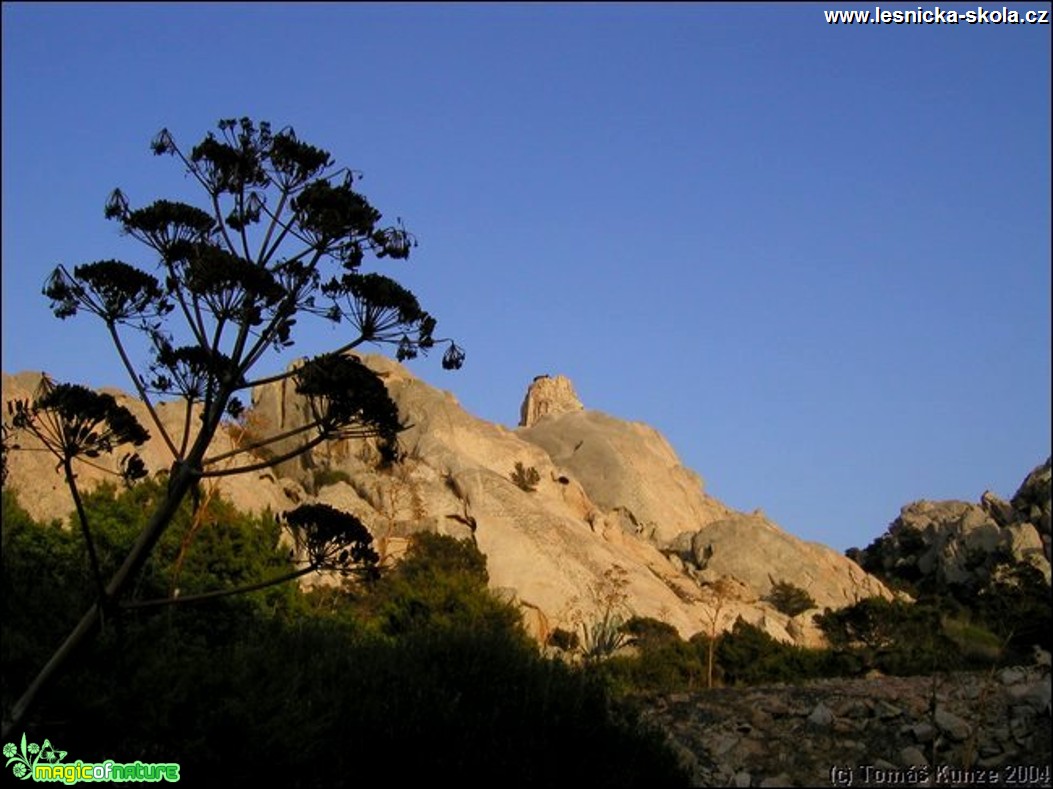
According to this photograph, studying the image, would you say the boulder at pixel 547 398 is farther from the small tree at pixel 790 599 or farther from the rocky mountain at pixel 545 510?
the small tree at pixel 790 599

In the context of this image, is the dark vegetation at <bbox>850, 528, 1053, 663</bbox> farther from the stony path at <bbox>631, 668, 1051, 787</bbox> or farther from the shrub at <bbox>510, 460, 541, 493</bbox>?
the shrub at <bbox>510, 460, 541, 493</bbox>

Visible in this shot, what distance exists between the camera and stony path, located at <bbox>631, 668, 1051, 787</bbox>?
13.2 m

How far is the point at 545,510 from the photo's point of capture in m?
52.6

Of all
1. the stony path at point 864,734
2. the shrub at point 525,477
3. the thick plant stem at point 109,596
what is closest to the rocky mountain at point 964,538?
the shrub at point 525,477

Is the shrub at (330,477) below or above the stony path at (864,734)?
above

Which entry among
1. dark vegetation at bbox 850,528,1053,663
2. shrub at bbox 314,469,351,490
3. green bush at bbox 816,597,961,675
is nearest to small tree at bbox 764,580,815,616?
dark vegetation at bbox 850,528,1053,663

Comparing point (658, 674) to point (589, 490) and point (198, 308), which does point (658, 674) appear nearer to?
point (198, 308)

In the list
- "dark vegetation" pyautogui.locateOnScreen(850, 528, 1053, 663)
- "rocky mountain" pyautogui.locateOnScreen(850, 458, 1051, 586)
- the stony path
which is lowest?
the stony path

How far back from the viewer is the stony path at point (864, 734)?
43.4 ft

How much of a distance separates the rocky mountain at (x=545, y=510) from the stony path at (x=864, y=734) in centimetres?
1794

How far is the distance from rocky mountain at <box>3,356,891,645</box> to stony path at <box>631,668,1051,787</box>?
17.9m

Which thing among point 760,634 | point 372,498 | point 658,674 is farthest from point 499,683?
point 372,498

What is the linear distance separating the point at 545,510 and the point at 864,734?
125 feet

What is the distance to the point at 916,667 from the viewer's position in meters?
25.3
